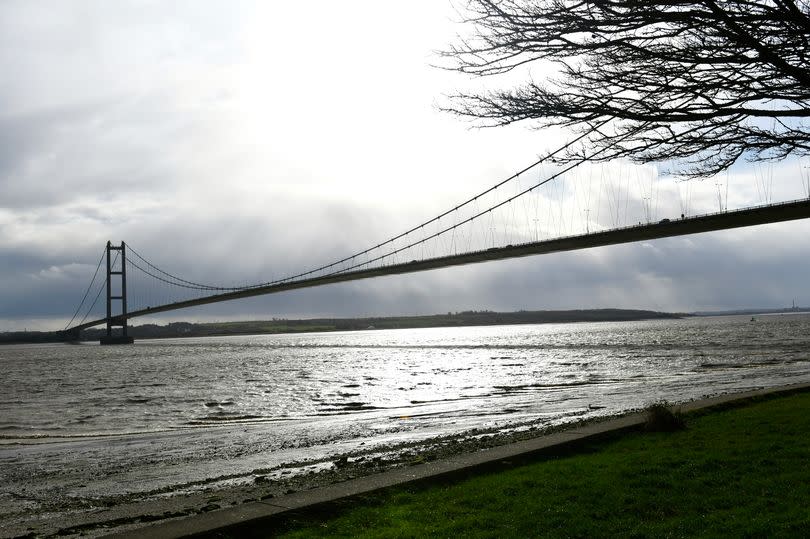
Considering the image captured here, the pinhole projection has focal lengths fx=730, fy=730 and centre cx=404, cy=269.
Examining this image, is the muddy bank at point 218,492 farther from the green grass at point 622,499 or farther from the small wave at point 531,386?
the small wave at point 531,386

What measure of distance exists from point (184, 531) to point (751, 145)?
5.38 metres

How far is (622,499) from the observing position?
192 inches

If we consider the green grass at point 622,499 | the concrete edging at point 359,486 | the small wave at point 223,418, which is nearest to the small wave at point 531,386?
the small wave at point 223,418

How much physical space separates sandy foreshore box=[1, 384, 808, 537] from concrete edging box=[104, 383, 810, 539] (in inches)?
12.1

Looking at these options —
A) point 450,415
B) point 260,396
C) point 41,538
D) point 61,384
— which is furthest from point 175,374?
point 41,538

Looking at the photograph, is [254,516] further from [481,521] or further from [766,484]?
[766,484]

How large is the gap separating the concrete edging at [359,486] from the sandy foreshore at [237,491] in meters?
0.31

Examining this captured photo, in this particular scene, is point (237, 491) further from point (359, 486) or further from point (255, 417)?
point (255, 417)

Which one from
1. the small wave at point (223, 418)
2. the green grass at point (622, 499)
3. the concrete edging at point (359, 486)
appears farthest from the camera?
the small wave at point (223, 418)

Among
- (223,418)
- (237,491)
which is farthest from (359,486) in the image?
(223,418)

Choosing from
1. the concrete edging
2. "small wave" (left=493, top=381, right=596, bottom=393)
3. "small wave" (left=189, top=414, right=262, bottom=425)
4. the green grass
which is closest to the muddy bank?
the concrete edging

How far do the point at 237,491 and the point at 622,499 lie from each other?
10.9 feet

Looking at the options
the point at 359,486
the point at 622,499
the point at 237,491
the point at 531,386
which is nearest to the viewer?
the point at 622,499

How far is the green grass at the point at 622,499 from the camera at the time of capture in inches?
171
